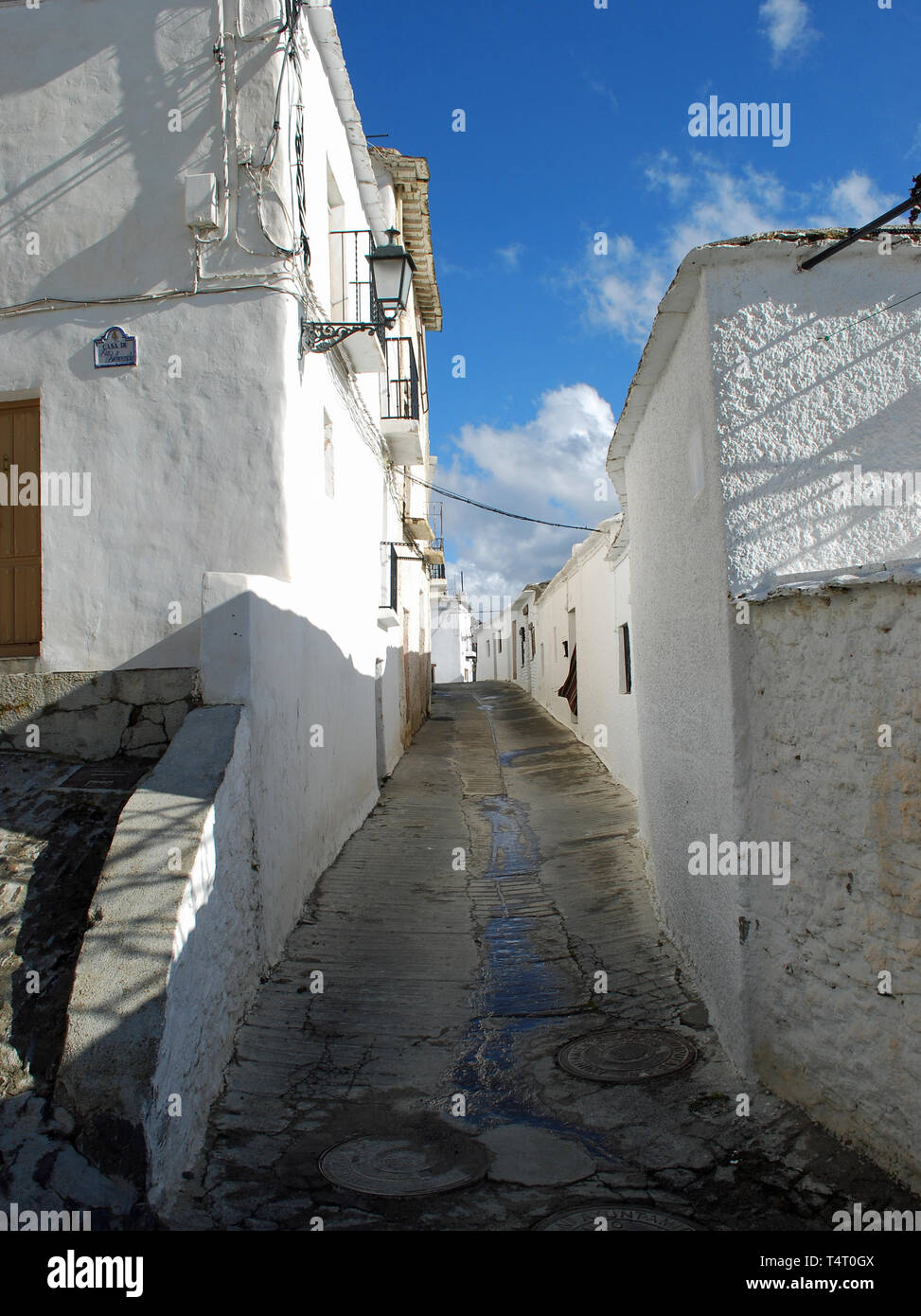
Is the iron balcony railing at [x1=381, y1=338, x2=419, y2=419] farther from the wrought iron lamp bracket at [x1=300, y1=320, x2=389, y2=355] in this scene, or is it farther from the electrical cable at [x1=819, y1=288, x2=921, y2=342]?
the electrical cable at [x1=819, y1=288, x2=921, y2=342]

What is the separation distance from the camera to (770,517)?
4867 millimetres

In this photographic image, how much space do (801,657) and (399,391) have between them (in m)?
9.36

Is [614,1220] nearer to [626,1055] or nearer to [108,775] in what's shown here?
[626,1055]

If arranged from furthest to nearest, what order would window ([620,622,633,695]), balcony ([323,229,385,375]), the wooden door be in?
1. window ([620,622,633,695])
2. balcony ([323,229,385,375])
3. the wooden door

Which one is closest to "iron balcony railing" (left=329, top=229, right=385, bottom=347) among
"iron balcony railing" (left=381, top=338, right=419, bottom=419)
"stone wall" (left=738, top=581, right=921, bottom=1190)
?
"iron balcony railing" (left=381, top=338, right=419, bottom=419)

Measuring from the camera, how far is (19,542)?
23.4ft

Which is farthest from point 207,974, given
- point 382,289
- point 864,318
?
point 382,289

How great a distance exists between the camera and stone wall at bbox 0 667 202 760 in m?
6.31

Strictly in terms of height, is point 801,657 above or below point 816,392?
below

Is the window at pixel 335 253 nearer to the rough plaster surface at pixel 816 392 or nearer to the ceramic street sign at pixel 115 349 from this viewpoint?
the ceramic street sign at pixel 115 349

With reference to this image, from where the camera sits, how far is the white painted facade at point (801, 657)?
3850 millimetres

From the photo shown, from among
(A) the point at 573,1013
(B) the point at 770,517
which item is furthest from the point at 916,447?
(A) the point at 573,1013

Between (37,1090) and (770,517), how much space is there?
4.31 m

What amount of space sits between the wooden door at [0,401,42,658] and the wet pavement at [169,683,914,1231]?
299cm
